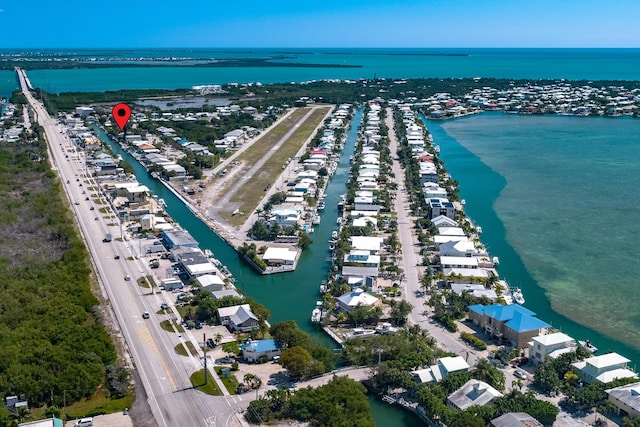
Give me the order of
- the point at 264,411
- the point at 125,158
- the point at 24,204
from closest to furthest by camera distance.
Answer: the point at 264,411, the point at 24,204, the point at 125,158

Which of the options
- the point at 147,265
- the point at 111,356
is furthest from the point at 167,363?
the point at 147,265

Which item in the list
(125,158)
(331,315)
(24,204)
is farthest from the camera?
(125,158)

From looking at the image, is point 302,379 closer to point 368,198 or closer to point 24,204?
point 368,198

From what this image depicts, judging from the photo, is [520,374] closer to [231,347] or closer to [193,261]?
[231,347]

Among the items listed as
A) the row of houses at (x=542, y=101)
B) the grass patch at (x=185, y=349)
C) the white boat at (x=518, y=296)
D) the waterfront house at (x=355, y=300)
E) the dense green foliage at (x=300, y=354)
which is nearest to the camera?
the dense green foliage at (x=300, y=354)

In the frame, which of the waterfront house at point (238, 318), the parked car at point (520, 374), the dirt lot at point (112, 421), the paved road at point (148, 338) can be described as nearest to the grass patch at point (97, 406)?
the dirt lot at point (112, 421)

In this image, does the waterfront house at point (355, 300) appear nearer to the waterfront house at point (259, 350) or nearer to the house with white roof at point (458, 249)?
the waterfront house at point (259, 350)

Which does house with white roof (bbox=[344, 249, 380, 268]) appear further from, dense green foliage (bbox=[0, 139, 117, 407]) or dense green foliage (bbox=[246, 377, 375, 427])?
dense green foliage (bbox=[0, 139, 117, 407])
